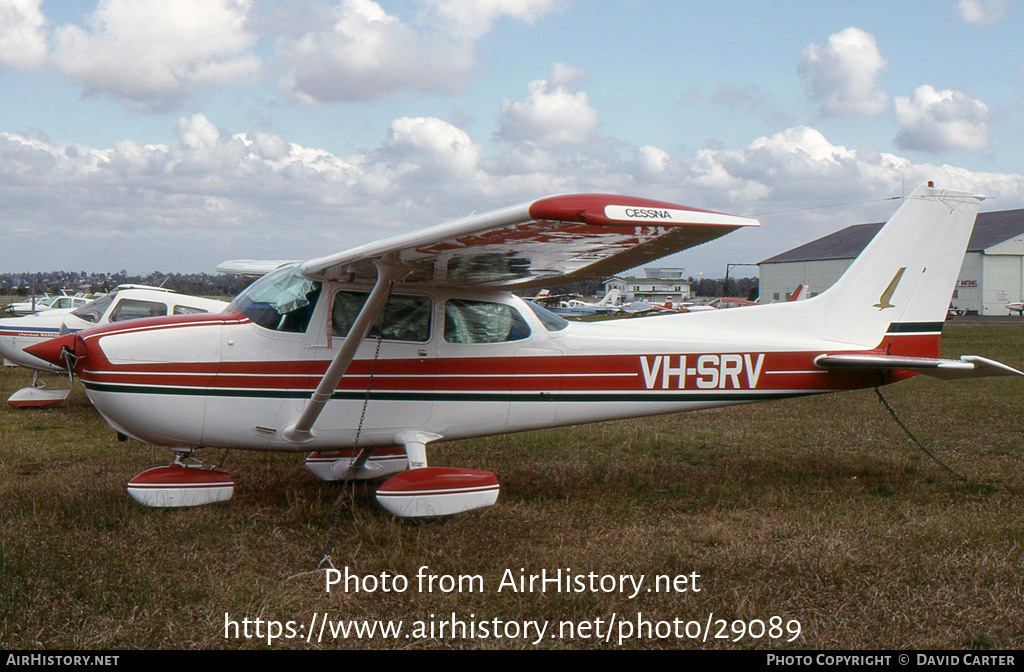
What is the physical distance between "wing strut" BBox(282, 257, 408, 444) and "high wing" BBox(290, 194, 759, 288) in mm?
94

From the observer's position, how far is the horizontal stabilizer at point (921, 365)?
5.51m

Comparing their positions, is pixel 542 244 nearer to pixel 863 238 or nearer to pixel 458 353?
pixel 458 353

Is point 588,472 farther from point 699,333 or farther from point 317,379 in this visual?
point 317,379

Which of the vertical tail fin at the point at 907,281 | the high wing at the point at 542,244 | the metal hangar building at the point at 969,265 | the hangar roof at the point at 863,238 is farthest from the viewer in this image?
the hangar roof at the point at 863,238

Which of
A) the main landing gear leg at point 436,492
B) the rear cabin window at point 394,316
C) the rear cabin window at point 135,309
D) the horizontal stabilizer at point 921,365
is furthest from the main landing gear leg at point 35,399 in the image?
the horizontal stabilizer at point 921,365

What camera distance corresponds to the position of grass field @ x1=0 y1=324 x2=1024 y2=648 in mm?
3498

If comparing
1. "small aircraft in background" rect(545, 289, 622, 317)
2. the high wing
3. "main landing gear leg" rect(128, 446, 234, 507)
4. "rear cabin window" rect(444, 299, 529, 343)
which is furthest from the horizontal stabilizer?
"small aircraft in background" rect(545, 289, 622, 317)

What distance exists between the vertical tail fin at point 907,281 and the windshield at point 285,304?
446 cm

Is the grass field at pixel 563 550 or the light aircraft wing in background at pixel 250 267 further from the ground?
the light aircraft wing in background at pixel 250 267

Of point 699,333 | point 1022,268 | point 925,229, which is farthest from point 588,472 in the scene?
point 1022,268

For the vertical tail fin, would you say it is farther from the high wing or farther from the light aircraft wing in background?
the light aircraft wing in background

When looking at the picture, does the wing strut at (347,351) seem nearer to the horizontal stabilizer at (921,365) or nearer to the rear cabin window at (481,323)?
the rear cabin window at (481,323)
